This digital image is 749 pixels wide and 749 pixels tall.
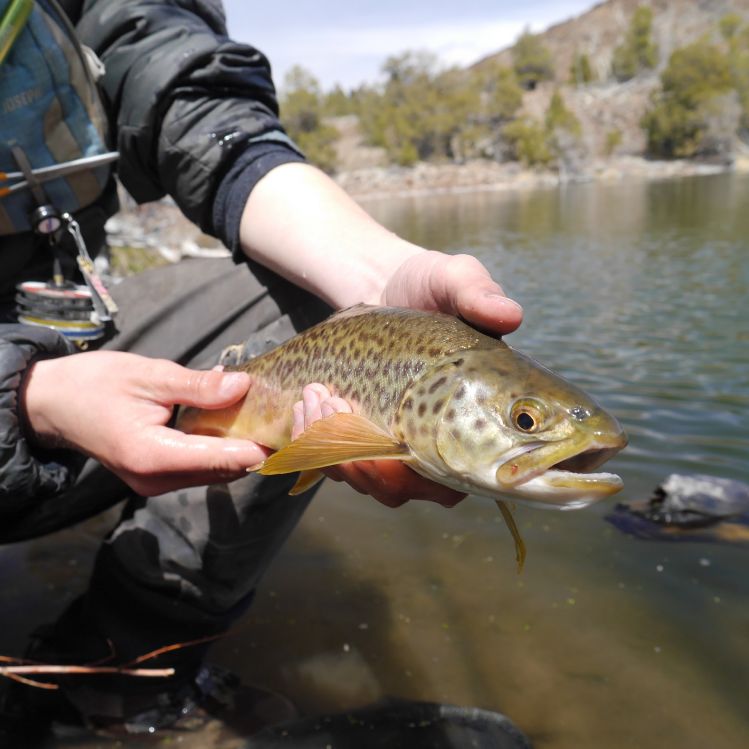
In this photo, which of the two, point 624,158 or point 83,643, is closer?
point 83,643

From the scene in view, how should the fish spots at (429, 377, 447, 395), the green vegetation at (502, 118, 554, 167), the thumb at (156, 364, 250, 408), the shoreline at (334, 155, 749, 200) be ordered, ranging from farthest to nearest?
the green vegetation at (502, 118, 554, 167), the shoreline at (334, 155, 749, 200), the thumb at (156, 364, 250, 408), the fish spots at (429, 377, 447, 395)

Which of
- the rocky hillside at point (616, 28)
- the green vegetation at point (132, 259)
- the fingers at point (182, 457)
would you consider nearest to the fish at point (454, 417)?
the fingers at point (182, 457)

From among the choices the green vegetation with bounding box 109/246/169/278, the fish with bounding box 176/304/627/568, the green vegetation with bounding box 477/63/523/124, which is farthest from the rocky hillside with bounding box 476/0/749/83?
the fish with bounding box 176/304/627/568

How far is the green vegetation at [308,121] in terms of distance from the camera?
7344 cm

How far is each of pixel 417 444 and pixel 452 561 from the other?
93.7 inches

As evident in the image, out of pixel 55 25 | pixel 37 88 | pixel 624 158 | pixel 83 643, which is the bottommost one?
pixel 624 158

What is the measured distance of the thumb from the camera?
1990mm

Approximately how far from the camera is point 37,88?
2590mm

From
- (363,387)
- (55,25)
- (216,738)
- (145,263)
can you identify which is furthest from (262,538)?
(145,263)

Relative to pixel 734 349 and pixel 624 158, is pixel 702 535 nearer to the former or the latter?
pixel 734 349

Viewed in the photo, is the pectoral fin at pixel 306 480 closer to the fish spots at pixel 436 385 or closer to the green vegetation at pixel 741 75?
the fish spots at pixel 436 385

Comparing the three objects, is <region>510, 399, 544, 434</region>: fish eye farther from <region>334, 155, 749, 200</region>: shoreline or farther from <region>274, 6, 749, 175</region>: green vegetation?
<region>274, 6, 749, 175</region>: green vegetation

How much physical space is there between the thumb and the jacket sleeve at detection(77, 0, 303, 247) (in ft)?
2.55

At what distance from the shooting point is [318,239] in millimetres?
2387
